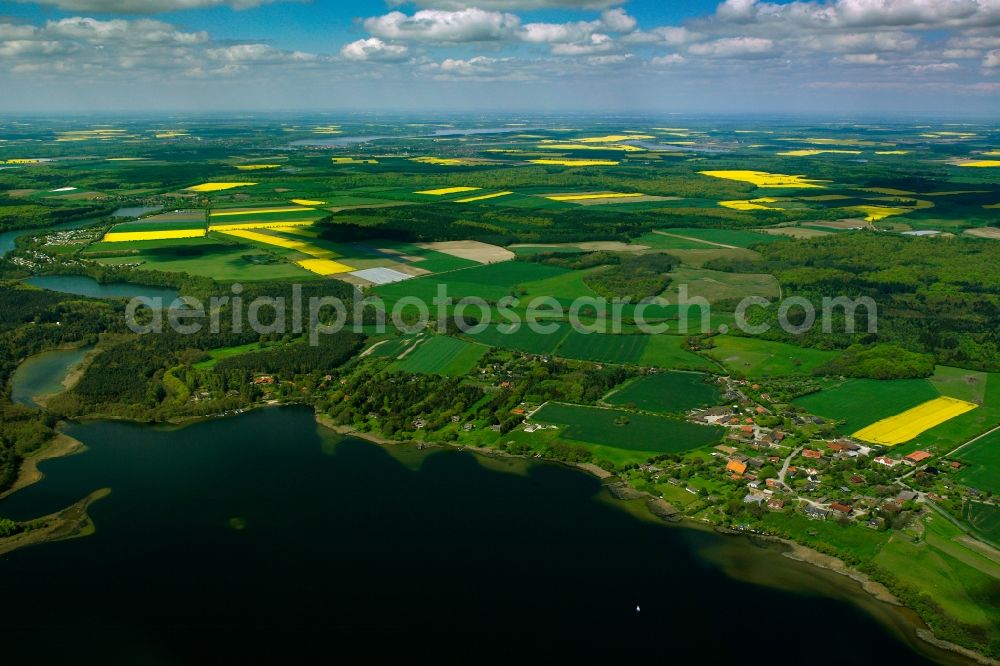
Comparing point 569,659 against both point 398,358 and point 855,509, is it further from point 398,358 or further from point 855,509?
point 398,358

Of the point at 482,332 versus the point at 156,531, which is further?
the point at 482,332

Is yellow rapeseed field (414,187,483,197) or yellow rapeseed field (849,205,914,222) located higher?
yellow rapeseed field (414,187,483,197)

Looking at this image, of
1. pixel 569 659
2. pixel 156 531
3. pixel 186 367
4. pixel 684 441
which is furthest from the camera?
pixel 186 367

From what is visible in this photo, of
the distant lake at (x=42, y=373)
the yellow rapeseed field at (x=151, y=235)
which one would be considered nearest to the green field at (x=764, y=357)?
the distant lake at (x=42, y=373)

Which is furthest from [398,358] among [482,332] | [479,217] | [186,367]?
[479,217]

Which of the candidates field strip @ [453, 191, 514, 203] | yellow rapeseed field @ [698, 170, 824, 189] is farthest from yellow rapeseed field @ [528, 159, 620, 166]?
field strip @ [453, 191, 514, 203]

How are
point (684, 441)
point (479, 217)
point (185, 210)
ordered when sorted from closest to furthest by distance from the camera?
point (684, 441) < point (479, 217) < point (185, 210)

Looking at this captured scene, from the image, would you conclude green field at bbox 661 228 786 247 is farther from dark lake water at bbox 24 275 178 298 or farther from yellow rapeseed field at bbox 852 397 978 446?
dark lake water at bbox 24 275 178 298
